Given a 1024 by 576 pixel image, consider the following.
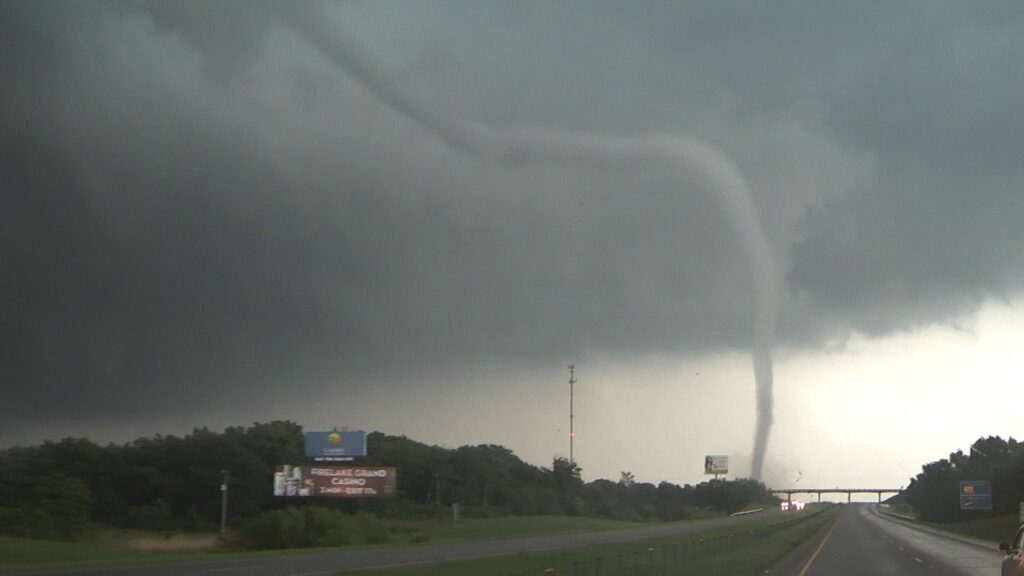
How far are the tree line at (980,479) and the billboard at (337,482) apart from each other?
5505 cm

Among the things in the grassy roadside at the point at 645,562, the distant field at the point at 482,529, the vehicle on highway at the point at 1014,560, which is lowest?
the distant field at the point at 482,529

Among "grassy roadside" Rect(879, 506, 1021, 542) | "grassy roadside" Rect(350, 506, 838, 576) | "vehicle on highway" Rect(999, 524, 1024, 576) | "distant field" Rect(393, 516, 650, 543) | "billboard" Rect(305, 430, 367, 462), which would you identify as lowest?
"distant field" Rect(393, 516, 650, 543)

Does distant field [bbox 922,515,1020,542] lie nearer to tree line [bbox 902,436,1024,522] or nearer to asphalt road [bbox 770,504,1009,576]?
tree line [bbox 902,436,1024,522]

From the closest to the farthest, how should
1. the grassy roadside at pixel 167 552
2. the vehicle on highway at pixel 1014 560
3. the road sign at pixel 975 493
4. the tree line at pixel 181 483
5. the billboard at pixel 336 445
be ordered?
1. the vehicle on highway at pixel 1014 560
2. the grassy roadside at pixel 167 552
3. the road sign at pixel 975 493
4. the tree line at pixel 181 483
5. the billboard at pixel 336 445

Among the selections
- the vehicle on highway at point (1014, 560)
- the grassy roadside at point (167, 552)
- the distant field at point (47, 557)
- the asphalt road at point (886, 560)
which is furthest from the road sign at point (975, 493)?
the vehicle on highway at point (1014, 560)

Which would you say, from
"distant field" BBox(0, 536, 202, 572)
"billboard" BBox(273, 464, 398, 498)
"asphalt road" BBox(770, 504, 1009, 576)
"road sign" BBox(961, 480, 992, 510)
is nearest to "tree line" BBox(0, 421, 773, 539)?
"billboard" BBox(273, 464, 398, 498)

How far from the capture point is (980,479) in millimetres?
123000

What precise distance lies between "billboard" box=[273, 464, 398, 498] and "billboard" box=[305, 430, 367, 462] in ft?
8.99

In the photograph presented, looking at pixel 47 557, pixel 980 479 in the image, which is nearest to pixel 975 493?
pixel 980 479

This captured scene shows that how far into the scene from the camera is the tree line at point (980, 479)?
10850cm

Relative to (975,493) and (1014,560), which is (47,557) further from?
(975,493)

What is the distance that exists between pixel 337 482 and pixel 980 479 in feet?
229

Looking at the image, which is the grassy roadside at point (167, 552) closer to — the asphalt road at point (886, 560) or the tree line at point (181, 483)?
the tree line at point (181, 483)

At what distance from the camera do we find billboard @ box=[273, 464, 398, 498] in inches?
4018
